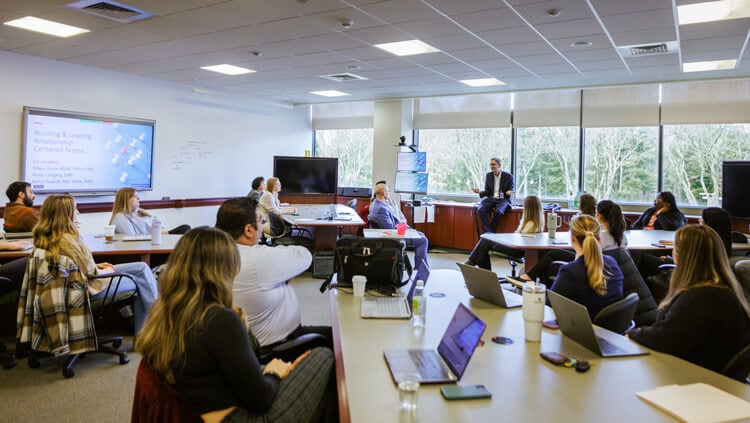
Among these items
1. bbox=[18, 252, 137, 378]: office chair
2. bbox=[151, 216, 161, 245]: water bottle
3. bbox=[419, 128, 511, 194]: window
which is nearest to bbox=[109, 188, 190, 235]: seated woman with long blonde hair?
bbox=[151, 216, 161, 245]: water bottle

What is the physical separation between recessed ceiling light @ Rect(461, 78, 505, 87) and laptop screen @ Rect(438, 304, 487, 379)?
6.47 meters

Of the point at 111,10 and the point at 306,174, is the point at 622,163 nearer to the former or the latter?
the point at 306,174

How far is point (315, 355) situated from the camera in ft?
6.45

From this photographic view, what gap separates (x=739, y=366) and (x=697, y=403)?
61cm

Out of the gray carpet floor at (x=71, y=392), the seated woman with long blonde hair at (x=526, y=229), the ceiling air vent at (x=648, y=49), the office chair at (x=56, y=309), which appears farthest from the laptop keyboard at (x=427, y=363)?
the ceiling air vent at (x=648, y=49)

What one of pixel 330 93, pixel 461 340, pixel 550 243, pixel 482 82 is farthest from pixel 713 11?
pixel 330 93

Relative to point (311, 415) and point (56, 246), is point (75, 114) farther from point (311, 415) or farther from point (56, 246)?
point (311, 415)

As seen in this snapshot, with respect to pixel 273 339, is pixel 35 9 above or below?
above

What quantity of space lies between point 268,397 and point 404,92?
26.1 ft

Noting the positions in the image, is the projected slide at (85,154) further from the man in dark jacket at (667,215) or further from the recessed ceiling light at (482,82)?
the man in dark jacket at (667,215)

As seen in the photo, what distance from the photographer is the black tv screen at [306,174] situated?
9625 millimetres

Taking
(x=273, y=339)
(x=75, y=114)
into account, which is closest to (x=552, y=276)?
(x=273, y=339)

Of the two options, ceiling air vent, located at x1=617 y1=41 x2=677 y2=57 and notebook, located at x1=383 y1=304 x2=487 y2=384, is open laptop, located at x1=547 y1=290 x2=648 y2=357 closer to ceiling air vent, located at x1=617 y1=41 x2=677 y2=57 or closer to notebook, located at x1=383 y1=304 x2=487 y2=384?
notebook, located at x1=383 y1=304 x2=487 y2=384

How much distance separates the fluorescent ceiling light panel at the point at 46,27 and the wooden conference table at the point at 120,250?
238 cm
